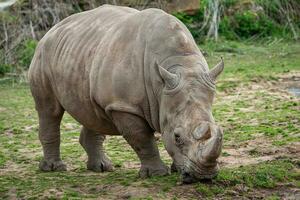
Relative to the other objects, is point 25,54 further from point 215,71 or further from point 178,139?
point 178,139

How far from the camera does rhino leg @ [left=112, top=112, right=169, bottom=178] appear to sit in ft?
22.1

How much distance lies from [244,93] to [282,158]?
428 centimetres

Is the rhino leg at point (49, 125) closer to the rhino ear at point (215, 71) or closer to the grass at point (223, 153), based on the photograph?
the grass at point (223, 153)

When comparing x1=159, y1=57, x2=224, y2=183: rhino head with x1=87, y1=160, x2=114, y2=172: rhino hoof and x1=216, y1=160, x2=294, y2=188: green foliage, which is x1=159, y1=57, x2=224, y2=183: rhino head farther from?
x1=87, y1=160, x2=114, y2=172: rhino hoof

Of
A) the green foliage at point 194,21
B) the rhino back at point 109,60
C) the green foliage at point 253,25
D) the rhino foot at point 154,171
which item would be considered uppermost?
the rhino back at point 109,60

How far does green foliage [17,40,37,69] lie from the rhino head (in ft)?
26.2

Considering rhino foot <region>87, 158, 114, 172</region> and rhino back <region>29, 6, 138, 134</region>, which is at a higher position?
rhino back <region>29, 6, 138, 134</region>

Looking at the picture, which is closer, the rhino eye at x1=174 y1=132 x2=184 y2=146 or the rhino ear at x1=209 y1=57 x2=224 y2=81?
the rhino eye at x1=174 y1=132 x2=184 y2=146

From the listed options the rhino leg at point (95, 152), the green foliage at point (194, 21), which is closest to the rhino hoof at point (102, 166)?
the rhino leg at point (95, 152)

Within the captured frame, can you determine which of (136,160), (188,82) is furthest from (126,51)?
(136,160)

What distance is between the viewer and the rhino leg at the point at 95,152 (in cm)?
782

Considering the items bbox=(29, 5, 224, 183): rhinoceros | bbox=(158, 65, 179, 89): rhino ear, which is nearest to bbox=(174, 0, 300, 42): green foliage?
bbox=(29, 5, 224, 183): rhinoceros

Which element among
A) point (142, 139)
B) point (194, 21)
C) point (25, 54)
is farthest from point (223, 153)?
point (194, 21)

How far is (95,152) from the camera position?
7887mm
